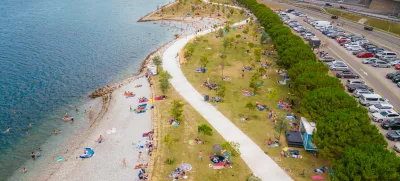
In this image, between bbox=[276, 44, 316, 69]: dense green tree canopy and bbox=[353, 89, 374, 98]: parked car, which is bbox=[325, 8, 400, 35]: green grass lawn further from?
bbox=[276, 44, 316, 69]: dense green tree canopy

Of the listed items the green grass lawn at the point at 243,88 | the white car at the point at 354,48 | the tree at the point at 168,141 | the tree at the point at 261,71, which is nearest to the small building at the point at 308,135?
the green grass lawn at the point at 243,88

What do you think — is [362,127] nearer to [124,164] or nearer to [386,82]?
[124,164]

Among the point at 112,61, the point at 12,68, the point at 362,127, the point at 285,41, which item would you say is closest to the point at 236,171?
the point at 362,127

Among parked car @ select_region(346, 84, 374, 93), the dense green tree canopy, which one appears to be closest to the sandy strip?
the dense green tree canopy

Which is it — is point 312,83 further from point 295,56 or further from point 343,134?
point 343,134

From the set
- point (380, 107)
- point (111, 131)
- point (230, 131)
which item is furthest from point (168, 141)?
point (380, 107)

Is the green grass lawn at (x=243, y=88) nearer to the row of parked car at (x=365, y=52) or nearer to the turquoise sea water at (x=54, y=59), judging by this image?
the turquoise sea water at (x=54, y=59)

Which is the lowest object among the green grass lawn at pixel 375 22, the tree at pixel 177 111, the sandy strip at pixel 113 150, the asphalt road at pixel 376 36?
the sandy strip at pixel 113 150
